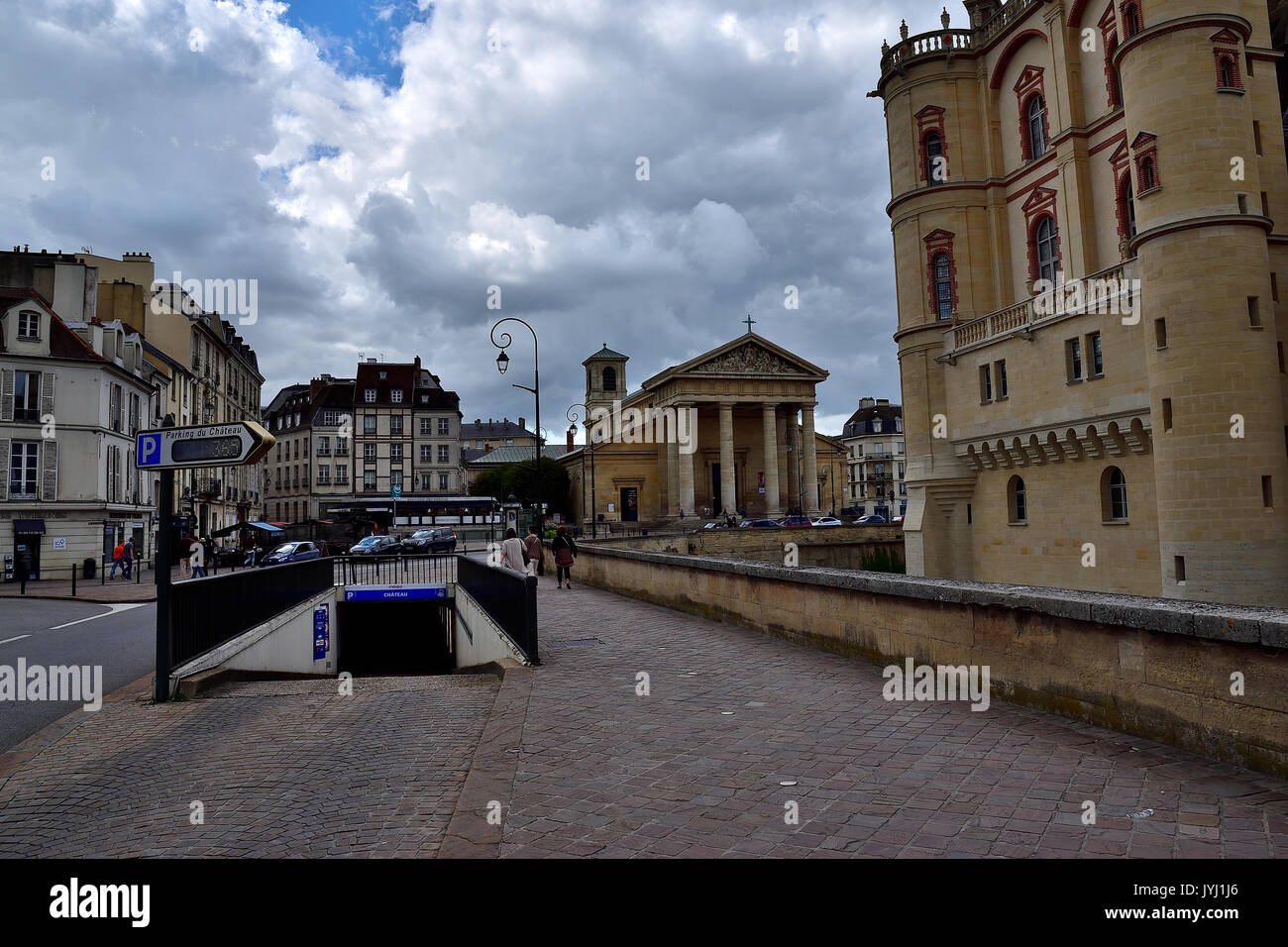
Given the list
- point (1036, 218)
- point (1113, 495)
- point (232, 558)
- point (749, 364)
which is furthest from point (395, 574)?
point (749, 364)

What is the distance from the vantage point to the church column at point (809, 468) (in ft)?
268

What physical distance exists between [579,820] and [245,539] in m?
49.3

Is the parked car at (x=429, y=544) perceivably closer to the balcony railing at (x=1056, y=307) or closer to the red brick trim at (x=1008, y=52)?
the balcony railing at (x=1056, y=307)

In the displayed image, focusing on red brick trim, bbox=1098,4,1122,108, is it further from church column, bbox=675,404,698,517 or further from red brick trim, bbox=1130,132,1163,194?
church column, bbox=675,404,698,517

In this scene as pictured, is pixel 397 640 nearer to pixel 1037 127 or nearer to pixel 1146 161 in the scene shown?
pixel 1146 161

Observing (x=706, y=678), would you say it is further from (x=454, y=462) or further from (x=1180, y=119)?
(x=454, y=462)

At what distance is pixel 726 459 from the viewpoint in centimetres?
7844

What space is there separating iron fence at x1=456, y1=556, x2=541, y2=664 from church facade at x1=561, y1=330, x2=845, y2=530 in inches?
2397

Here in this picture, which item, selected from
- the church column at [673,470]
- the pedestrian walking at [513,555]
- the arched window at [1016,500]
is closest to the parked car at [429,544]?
the pedestrian walking at [513,555]

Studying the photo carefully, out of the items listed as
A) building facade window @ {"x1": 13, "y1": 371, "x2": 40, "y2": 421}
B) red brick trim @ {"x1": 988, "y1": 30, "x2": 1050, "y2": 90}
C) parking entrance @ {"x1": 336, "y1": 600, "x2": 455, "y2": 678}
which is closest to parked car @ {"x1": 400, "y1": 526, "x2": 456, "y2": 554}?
parking entrance @ {"x1": 336, "y1": 600, "x2": 455, "y2": 678}

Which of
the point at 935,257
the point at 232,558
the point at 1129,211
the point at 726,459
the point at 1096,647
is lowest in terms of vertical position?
the point at 232,558

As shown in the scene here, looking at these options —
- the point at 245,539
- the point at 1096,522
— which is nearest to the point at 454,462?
the point at 245,539

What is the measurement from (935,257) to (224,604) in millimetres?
28435

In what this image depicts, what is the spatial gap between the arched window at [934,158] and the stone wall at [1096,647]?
1032 inches
